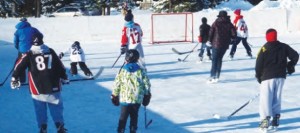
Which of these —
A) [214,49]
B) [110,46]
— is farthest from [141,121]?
[110,46]

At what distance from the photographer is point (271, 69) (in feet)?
21.8

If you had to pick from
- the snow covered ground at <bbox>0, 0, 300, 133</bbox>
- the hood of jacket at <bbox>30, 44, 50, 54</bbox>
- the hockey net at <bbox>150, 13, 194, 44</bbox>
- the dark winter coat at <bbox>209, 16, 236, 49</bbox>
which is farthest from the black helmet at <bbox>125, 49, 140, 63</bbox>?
the hockey net at <bbox>150, 13, 194, 44</bbox>

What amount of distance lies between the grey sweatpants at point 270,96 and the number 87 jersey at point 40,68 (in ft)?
9.10

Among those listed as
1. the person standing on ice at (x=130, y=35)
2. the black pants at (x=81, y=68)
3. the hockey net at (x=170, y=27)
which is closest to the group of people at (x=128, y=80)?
the person standing on ice at (x=130, y=35)

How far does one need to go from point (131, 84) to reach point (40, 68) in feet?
3.74

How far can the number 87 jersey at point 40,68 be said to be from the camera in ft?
19.9

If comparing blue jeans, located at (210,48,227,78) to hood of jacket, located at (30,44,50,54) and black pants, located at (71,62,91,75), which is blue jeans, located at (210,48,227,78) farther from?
hood of jacket, located at (30,44,50,54)

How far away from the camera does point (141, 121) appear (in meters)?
7.67

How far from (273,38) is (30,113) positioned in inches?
169

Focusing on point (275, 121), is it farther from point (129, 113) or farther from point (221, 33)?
point (221, 33)

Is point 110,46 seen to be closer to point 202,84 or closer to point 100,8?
point 202,84

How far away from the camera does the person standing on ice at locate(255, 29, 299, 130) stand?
21.7 ft

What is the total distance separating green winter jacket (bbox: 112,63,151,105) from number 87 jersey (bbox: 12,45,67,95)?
0.84m

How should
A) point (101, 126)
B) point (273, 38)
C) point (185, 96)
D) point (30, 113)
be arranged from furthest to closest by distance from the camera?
1. point (185, 96)
2. point (30, 113)
3. point (101, 126)
4. point (273, 38)
